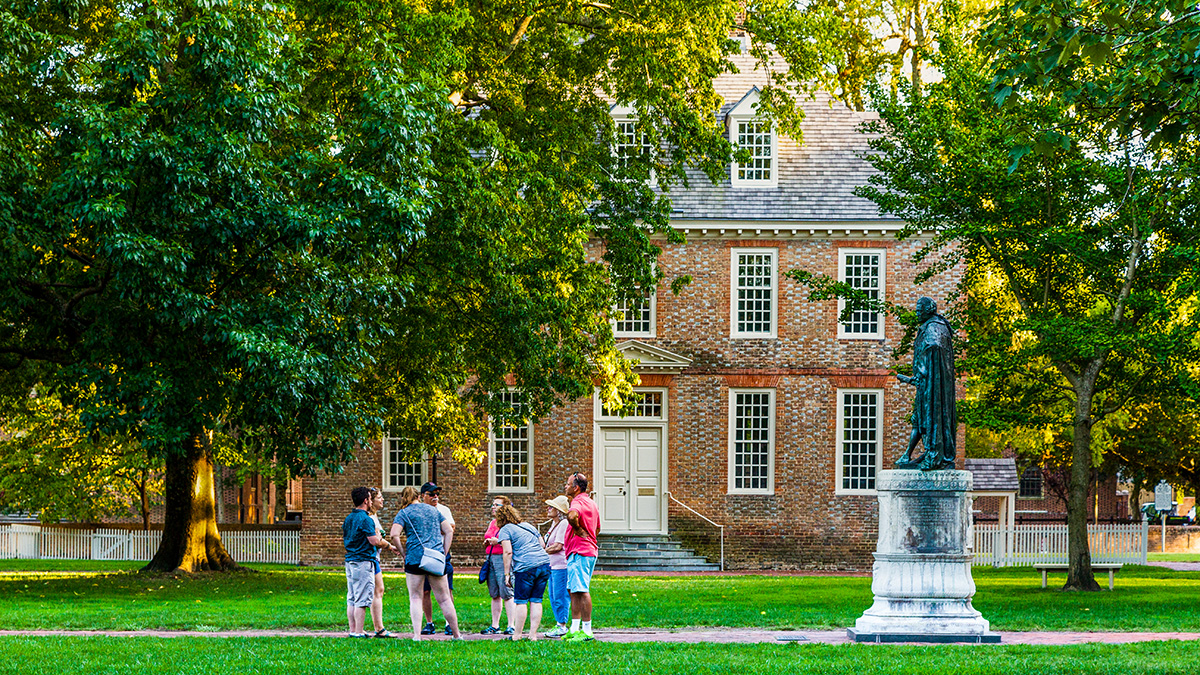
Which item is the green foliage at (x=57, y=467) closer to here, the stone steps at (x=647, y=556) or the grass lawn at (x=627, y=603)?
the grass lawn at (x=627, y=603)

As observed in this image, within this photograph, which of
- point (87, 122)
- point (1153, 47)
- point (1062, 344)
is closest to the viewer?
point (1153, 47)

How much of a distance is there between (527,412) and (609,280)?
12.4 feet

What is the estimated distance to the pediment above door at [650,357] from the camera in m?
31.4

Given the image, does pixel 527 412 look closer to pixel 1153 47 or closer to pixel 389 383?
pixel 389 383

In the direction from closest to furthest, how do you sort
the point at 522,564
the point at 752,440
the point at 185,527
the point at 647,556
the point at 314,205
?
the point at 522,564, the point at 314,205, the point at 185,527, the point at 647,556, the point at 752,440

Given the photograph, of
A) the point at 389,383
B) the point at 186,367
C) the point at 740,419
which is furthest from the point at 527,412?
the point at 740,419

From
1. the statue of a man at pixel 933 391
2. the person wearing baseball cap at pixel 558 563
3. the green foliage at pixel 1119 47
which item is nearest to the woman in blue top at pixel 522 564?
the person wearing baseball cap at pixel 558 563

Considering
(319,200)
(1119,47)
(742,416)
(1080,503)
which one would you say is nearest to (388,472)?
(742,416)

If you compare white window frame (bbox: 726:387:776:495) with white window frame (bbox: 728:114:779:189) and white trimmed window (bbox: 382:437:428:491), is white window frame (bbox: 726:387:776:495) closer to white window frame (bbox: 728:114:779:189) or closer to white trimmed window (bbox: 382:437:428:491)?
white window frame (bbox: 728:114:779:189)

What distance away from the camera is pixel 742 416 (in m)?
32.0

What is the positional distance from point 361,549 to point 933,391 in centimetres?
649

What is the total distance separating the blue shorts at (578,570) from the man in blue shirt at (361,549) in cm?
198

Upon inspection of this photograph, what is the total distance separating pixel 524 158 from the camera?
72.5 ft

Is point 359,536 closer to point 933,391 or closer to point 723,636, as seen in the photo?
point 723,636
